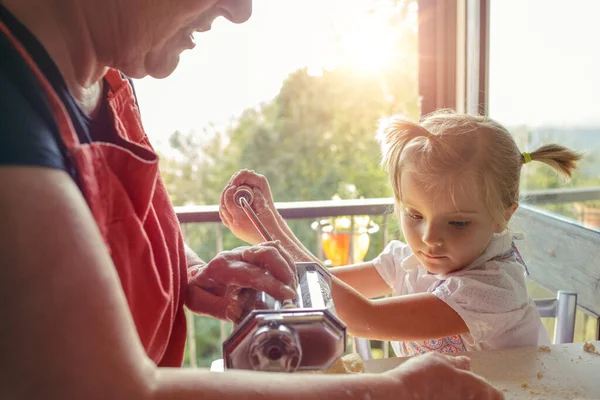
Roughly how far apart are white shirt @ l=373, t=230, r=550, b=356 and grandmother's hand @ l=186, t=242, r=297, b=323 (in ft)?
1.81

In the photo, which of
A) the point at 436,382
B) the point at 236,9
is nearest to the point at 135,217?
the point at 236,9

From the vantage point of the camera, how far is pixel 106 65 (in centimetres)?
61

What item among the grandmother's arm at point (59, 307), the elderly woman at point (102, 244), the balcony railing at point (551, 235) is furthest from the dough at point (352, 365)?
the balcony railing at point (551, 235)

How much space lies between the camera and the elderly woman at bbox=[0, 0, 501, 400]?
1.20 ft

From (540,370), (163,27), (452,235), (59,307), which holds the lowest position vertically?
(540,370)

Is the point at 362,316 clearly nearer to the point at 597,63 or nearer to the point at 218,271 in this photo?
the point at 218,271

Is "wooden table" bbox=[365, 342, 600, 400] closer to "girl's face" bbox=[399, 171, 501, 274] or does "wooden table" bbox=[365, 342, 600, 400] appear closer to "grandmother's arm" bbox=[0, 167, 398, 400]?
"girl's face" bbox=[399, 171, 501, 274]

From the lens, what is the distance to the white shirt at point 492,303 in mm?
1107

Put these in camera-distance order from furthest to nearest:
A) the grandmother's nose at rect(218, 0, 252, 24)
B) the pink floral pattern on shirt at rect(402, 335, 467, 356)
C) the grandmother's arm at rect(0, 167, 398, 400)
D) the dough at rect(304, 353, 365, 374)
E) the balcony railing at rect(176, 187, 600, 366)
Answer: the balcony railing at rect(176, 187, 600, 366)
the pink floral pattern on shirt at rect(402, 335, 467, 356)
the dough at rect(304, 353, 365, 374)
the grandmother's nose at rect(218, 0, 252, 24)
the grandmother's arm at rect(0, 167, 398, 400)

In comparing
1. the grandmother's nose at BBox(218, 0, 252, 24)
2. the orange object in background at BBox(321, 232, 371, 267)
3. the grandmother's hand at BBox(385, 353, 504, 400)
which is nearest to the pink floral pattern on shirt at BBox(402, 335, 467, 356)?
the grandmother's hand at BBox(385, 353, 504, 400)

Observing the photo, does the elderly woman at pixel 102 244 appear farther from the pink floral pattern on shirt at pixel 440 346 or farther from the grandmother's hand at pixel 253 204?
the pink floral pattern on shirt at pixel 440 346

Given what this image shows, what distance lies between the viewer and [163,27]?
579mm

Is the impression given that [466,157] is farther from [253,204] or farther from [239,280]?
[239,280]

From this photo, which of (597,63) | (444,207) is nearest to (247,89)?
(597,63)
